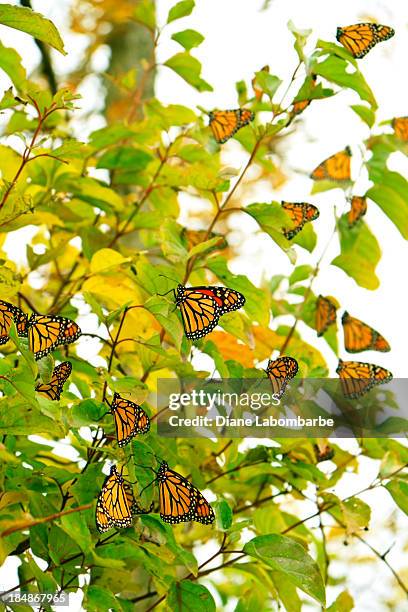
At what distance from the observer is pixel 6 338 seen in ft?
2.73

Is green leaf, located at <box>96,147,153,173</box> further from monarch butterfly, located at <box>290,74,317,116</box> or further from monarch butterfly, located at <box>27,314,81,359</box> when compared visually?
monarch butterfly, located at <box>27,314,81,359</box>

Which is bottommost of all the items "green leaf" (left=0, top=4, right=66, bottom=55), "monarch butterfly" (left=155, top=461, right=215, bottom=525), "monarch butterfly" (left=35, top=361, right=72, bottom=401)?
"monarch butterfly" (left=155, top=461, right=215, bottom=525)

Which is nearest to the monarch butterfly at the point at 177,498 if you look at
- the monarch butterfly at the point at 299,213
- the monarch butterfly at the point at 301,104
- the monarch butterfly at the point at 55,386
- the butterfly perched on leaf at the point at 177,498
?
the butterfly perched on leaf at the point at 177,498

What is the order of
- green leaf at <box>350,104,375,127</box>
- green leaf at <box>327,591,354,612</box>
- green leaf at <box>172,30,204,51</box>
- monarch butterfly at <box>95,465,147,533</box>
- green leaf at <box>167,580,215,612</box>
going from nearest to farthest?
monarch butterfly at <box>95,465,147,533</box> → green leaf at <box>167,580,215,612</box> → green leaf at <box>327,591,354,612</box> → green leaf at <box>350,104,375,127</box> → green leaf at <box>172,30,204,51</box>

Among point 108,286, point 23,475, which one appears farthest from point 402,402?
point 23,475

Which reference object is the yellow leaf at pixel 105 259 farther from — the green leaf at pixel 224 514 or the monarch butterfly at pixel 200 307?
the green leaf at pixel 224 514

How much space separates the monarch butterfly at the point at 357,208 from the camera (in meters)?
1.26

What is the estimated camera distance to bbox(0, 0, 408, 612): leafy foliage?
876 mm

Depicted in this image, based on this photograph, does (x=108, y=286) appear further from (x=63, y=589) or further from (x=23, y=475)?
(x=63, y=589)

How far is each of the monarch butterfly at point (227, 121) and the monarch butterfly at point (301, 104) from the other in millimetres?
74

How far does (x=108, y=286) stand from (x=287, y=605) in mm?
502

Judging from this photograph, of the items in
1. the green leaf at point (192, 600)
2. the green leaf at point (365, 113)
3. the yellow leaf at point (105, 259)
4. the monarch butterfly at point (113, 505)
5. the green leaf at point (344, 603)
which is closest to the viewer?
the monarch butterfly at point (113, 505)

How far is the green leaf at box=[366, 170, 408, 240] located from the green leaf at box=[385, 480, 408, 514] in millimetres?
395

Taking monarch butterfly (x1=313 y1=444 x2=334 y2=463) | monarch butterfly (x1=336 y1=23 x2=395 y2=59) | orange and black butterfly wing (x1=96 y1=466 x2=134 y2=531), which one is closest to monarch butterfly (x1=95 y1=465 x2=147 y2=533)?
orange and black butterfly wing (x1=96 y1=466 x2=134 y2=531)
